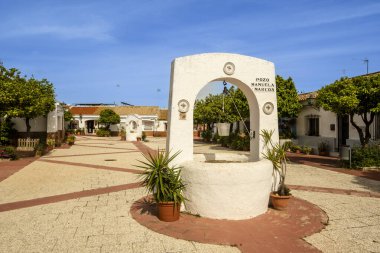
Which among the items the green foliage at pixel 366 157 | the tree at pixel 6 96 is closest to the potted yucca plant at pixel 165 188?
the green foliage at pixel 366 157

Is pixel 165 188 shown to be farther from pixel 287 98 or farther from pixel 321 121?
pixel 321 121

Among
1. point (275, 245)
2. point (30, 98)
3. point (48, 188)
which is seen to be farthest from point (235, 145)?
point (275, 245)

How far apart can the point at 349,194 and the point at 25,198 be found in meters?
9.09

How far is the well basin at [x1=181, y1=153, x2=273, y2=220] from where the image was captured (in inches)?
247

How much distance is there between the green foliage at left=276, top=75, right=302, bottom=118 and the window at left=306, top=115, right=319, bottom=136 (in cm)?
106

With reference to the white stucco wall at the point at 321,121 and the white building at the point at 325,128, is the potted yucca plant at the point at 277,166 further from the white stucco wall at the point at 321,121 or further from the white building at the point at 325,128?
the white stucco wall at the point at 321,121

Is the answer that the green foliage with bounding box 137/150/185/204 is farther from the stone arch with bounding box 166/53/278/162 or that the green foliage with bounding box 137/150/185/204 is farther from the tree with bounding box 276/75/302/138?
the tree with bounding box 276/75/302/138

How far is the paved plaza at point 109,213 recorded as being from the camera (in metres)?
5.05

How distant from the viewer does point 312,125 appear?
2055 cm

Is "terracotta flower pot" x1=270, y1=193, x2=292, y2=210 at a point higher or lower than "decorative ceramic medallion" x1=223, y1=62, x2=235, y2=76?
lower

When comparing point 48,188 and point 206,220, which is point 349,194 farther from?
point 48,188

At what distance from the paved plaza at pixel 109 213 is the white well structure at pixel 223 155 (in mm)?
1369

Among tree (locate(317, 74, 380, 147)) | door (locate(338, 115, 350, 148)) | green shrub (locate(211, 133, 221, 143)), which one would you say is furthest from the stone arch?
green shrub (locate(211, 133, 221, 143))

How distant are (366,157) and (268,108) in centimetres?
785
